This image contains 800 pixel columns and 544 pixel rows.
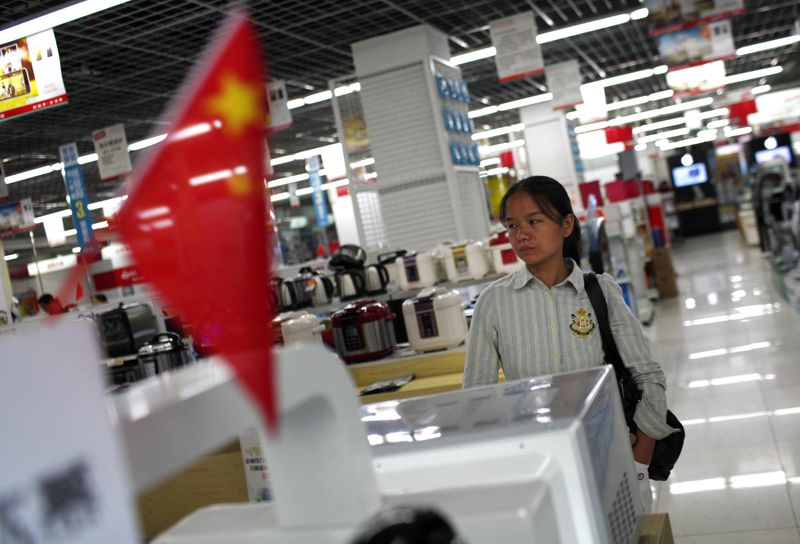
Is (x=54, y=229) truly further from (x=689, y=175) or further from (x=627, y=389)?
(x=689, y=175)

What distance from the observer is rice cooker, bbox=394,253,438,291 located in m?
7.20

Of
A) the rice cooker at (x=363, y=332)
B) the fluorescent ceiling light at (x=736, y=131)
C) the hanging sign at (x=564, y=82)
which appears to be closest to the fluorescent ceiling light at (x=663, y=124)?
the fluorescent ceiling light at (x=736, y=131)

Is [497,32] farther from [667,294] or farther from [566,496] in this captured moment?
[566,496]

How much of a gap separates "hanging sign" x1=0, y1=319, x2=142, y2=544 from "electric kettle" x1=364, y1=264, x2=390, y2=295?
6773mm

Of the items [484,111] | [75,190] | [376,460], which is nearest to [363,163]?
[75,190]

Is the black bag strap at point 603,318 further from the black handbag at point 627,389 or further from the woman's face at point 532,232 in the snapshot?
the woman's face at point 532,232

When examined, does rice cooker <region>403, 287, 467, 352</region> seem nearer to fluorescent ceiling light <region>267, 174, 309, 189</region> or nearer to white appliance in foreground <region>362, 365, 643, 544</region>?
white appliance in foreground <region>362, 365, 643, 544</region>

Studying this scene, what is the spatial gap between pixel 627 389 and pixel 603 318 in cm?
25

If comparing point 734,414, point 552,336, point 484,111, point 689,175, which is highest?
point 484,111

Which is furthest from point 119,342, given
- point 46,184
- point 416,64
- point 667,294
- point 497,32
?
point 46,184

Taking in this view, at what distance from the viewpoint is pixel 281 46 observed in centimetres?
1107

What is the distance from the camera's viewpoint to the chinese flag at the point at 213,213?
0.66 metres

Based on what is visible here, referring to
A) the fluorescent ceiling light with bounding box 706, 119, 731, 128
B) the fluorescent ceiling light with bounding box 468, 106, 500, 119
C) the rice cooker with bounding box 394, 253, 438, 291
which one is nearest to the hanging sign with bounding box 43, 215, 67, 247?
the fluorescent ceiling light with bounding box 468, 106, 500, 119

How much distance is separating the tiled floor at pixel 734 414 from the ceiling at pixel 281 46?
481 cm
